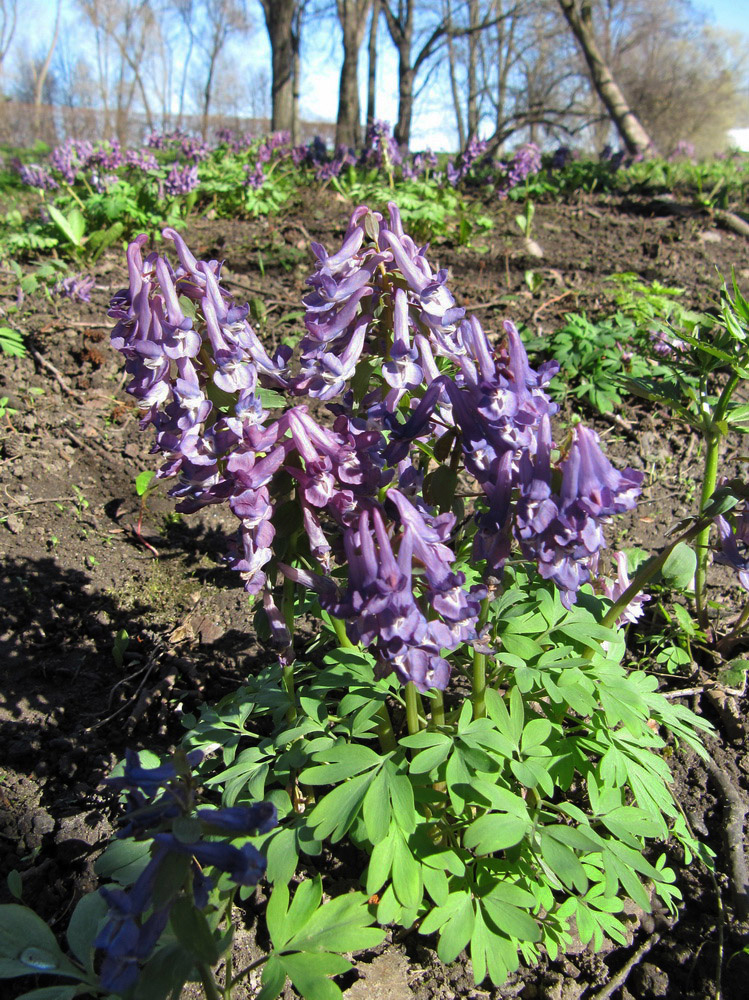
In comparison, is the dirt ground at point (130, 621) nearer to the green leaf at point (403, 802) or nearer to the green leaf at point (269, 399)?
the green leaf at point (403, 802)

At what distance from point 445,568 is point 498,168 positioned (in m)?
9.08

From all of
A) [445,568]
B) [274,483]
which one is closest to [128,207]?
[274,483]

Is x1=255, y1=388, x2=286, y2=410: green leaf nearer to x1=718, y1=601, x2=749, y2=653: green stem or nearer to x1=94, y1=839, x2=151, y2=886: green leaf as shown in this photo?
x1=94, y1=839, x2=151, y2=886: green leaf

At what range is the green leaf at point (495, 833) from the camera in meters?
1.55

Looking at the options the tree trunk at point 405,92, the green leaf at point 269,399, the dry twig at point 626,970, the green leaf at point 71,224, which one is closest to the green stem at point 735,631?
the dry twig at point 626,970

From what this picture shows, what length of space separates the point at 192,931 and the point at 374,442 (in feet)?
3.54

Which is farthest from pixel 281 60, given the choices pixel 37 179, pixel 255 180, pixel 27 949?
pixel 27 949

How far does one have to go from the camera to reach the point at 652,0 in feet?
108

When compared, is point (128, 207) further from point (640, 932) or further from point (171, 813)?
point (640, 932)

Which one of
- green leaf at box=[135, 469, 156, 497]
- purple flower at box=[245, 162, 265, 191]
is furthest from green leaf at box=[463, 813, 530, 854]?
purple flower at box=[245, 162, 265, 191]

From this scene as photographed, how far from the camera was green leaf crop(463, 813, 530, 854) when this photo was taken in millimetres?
1551

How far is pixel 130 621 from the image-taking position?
3.07 metres

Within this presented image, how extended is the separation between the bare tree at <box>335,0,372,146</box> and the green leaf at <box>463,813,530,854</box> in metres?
15.0

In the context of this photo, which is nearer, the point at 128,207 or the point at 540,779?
the point at 540,779
